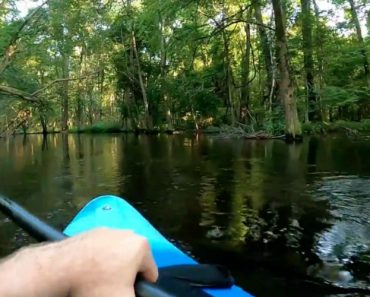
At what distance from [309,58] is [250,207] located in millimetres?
16458

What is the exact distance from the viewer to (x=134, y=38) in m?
32.8

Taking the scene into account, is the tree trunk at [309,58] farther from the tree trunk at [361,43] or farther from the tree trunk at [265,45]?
the tree trunk at [361,43]

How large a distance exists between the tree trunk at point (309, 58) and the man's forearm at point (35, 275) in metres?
19.3

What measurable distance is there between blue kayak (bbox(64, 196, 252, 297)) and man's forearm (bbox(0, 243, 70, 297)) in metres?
1.43

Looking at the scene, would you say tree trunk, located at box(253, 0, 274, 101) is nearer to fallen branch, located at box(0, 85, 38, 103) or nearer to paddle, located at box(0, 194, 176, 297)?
fallen branch, located at box(0, 85, 38, 103)

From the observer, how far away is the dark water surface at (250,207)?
12.3ft

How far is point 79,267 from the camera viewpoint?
84 cm

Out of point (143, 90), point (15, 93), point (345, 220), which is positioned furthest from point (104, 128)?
point (345, 220)

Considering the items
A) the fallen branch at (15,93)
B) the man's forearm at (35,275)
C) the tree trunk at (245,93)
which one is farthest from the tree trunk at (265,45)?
the man's forearm at (35,275)

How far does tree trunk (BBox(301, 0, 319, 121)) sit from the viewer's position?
19181 mm

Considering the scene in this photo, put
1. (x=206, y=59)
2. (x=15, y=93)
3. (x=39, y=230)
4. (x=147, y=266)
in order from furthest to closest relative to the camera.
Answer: (x=206, y=59) < (x=15, y=93) < (x=39, y=230) < (x=147, y=266)

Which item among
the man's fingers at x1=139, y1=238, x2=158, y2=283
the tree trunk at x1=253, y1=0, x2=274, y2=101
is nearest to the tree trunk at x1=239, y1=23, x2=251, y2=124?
the tree trunk at x1=253, y1=0, x2=274, y2=101

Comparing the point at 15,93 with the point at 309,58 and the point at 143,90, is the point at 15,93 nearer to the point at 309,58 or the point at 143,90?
the point at 309,58

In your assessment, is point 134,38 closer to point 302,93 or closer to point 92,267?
point 302,93
